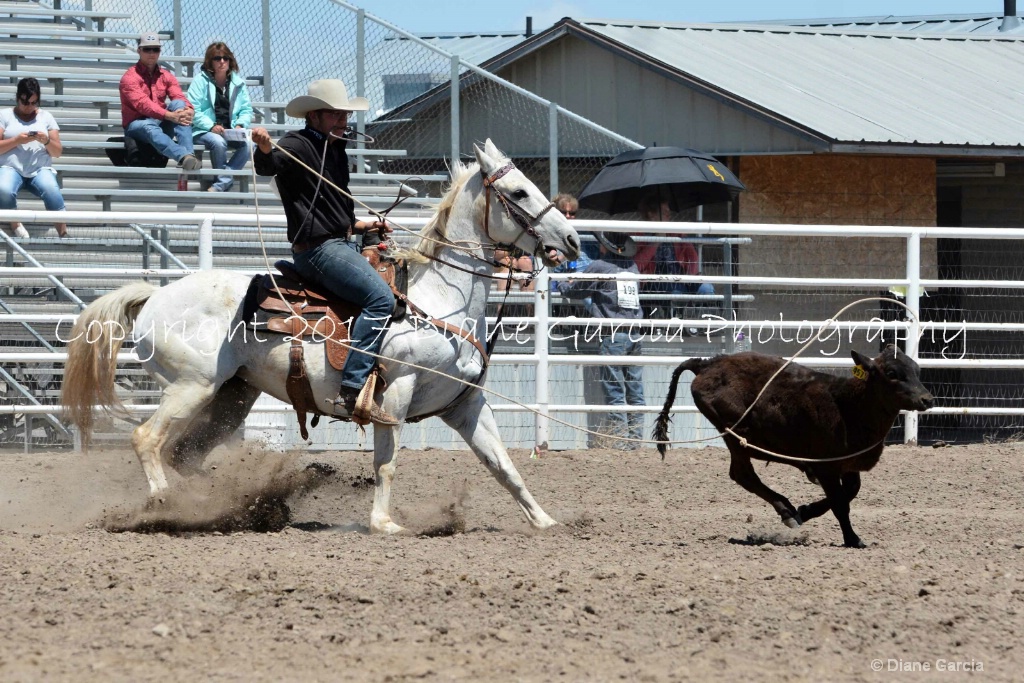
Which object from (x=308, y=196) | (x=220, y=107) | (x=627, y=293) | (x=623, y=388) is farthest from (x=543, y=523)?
(x=220, y=107)

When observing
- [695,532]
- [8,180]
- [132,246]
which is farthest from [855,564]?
[8,180]

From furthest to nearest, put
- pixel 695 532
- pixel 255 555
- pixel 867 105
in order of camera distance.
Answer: pixel 867 105 → pixel 695 532 → pixel 255 555

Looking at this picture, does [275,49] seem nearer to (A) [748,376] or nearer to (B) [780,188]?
(B) [780,188]

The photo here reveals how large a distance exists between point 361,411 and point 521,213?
1.29m

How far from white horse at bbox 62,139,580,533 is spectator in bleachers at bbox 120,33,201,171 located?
593cm

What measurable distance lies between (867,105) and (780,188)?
1604mm

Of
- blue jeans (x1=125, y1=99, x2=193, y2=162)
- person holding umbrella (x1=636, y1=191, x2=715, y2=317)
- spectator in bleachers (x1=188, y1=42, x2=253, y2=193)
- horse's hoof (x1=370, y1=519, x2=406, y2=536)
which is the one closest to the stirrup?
horse's hoof (x1=370, y1=519, x2=406, y2=536)

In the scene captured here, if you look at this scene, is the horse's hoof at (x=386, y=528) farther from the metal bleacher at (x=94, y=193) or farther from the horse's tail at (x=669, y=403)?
the metal bleacher at (x=94, y=193)

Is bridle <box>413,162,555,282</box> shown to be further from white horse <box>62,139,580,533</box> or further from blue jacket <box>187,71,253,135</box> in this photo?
blue jacket <box>187,71,253,135</box>

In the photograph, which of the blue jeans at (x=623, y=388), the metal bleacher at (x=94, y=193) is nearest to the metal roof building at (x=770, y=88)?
the metal bleacher at (x=94, y=193)

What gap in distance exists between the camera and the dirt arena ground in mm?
4309

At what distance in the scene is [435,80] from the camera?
13102 millimetres

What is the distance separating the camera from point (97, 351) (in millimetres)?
6801

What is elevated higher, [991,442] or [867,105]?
[867,105]
